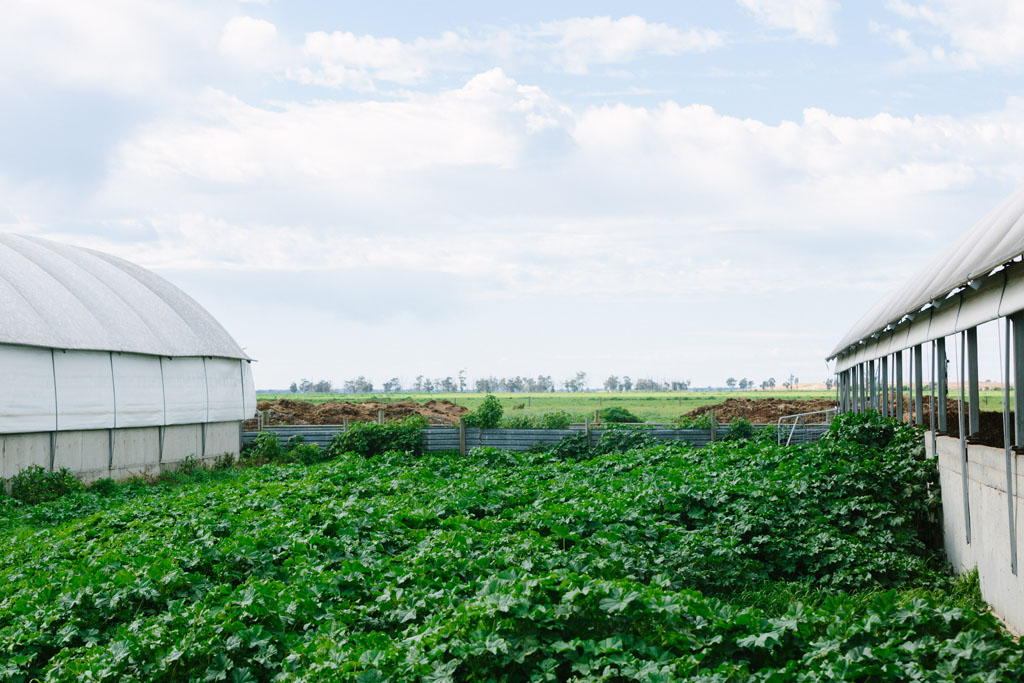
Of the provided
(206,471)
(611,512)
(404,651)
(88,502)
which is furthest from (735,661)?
(206,471)

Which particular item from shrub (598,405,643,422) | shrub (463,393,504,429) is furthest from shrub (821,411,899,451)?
shrub (598,405,643,422)

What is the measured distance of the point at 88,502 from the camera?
14219 mm

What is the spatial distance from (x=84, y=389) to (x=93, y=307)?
2.56 metres

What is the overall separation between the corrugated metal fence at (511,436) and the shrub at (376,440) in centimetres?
48

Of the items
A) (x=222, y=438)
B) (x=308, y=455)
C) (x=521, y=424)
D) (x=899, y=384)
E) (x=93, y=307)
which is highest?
(x=93, y=307)

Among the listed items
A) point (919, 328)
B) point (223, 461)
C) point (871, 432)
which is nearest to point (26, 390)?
point (223, 461)

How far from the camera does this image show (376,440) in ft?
72.3

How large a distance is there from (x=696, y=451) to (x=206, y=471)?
1170 cm

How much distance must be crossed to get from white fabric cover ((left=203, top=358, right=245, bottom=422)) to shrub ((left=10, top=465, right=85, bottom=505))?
5766 mm

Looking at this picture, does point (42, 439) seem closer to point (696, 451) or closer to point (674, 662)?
point (696, 451)

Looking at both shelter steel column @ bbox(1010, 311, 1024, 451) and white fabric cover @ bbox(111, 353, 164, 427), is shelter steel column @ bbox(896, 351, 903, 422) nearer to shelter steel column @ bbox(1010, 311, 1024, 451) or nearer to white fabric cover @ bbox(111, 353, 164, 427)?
shelter steel column @ bbox(1010, 311, 1024, 451)

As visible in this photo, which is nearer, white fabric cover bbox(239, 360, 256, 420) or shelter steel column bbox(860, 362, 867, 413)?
shelter steel column bbox(860, 362, 867, 413)

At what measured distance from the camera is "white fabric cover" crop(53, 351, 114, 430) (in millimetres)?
17000

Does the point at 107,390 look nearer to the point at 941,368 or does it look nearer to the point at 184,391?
the point at 184,391
